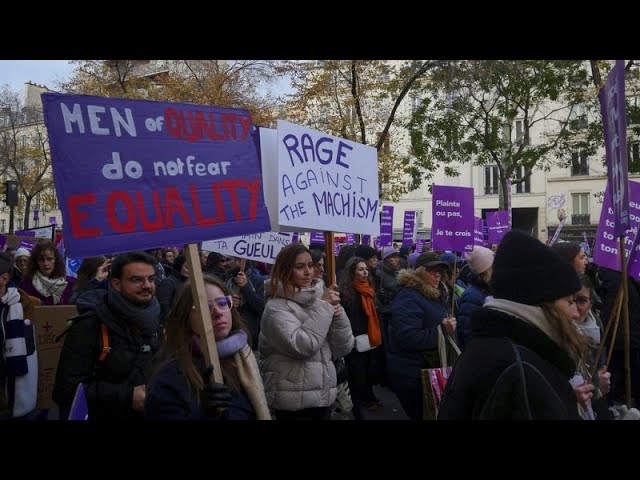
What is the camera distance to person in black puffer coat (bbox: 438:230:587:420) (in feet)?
6.96

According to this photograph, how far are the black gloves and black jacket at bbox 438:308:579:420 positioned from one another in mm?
905

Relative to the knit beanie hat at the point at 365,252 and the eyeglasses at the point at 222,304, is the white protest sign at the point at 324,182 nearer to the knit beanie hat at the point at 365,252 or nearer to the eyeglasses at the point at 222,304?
the eyeglasses at the point at 222,304

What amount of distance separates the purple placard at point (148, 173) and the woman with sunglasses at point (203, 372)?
1.07ft

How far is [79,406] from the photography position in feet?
9.96

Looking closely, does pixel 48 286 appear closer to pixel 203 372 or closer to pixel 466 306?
pixel 466 306

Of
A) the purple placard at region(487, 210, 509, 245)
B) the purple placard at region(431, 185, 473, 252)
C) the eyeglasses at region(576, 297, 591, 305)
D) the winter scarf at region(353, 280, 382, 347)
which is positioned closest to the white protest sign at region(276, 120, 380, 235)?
the eyeglasses at region(576, 297, 591, 305)

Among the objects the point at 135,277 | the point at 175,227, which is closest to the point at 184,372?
the point at 175,227

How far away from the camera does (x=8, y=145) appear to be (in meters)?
34.4

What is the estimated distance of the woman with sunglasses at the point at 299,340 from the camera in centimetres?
388

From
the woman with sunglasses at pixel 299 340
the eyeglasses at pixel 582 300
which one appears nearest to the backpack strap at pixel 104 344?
the woman with sunglasses at pixel 299 340

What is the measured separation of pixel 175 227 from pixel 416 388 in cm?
279

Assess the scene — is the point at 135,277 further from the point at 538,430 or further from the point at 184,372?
the point at 538,430

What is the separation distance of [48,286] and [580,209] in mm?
45147

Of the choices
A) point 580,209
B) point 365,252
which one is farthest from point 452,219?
point 580,209
